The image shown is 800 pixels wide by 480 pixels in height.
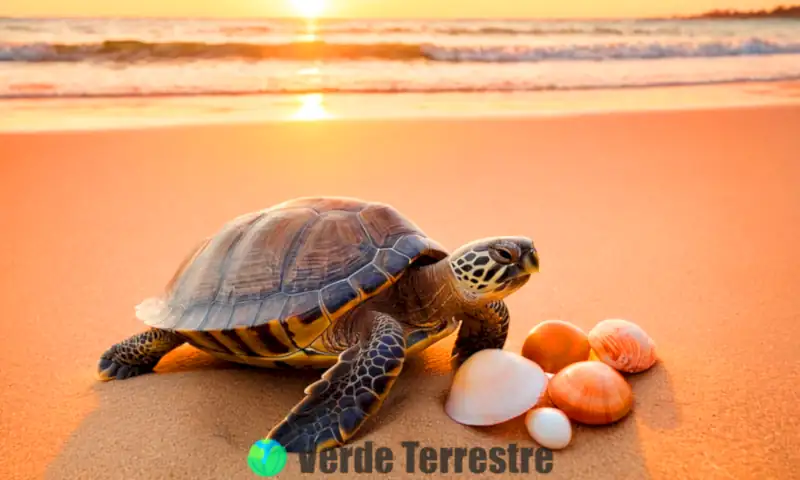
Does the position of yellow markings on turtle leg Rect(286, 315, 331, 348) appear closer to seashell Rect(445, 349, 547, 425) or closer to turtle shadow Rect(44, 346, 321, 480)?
turtle shadow Rect(44, 346, 321, 480)

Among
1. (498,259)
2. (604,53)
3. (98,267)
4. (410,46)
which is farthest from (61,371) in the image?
(604,53)

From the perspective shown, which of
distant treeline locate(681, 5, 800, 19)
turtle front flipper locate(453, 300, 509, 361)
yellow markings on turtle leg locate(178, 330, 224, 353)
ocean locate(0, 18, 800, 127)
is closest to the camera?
yellow markings on turtle leg locate(178, 330, 224, 353)

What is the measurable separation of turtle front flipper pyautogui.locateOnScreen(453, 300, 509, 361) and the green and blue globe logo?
0.91 metres

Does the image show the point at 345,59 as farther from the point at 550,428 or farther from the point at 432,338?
the point at 550,428

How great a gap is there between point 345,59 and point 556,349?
37.1 feet

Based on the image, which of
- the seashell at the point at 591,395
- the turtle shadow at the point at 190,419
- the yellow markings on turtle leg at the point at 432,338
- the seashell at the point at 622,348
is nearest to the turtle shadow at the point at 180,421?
the turtle shadow at the point at 190,419

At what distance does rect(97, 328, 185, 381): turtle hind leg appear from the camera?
271cm

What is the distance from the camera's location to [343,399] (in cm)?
213

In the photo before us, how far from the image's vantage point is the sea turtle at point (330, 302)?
7.09 feet

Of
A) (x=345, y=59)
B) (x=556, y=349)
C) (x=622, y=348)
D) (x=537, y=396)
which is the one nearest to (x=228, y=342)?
(x=537, y=396)

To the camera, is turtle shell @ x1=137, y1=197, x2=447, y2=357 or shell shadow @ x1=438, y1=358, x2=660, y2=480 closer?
shell shadow @ x1=438, y1=358, x2=660, y2=480

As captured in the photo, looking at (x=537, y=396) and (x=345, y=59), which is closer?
(x=537, y=396)

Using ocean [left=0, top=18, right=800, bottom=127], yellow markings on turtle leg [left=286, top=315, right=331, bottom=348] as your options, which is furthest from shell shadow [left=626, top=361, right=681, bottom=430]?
ocean [left=0, top=18, right=800, bottom=127]

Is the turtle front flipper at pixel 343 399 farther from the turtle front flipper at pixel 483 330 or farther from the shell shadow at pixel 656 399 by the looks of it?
the shell shadow at pixel 656 399
